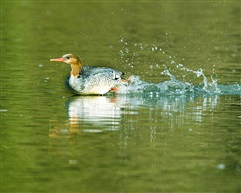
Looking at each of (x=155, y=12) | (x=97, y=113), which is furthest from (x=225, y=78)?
(x=155, y=12)

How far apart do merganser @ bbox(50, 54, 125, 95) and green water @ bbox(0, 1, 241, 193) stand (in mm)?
198

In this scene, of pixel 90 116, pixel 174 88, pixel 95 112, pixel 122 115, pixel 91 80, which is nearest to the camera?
pixel 90 116

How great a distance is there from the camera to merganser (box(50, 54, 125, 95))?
17.5 m

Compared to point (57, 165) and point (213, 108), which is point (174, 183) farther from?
point (213, 108)

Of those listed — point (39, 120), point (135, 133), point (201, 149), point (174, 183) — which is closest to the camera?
point (174, 183)

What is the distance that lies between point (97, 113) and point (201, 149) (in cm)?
309

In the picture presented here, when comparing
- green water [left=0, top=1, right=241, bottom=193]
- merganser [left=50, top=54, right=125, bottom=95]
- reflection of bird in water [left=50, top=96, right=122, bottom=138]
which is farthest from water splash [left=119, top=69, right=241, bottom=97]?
reflection of bird in water [left=50, top=96, right=122, bottom=138]

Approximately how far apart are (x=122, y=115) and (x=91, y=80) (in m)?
2.49

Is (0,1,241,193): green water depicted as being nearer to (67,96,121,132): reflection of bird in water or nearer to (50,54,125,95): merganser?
(67,96,121,132): reflection of bird in water

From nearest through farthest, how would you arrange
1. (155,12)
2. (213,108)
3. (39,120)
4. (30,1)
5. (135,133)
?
(135,133) < (39,120) < (213,108) < (155,12) < (30,1)

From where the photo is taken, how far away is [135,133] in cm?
1360

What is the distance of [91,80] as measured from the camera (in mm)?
17500

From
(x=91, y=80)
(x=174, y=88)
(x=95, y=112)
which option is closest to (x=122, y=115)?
(x=95, y=112)

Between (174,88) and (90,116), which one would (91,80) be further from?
(90,116)
